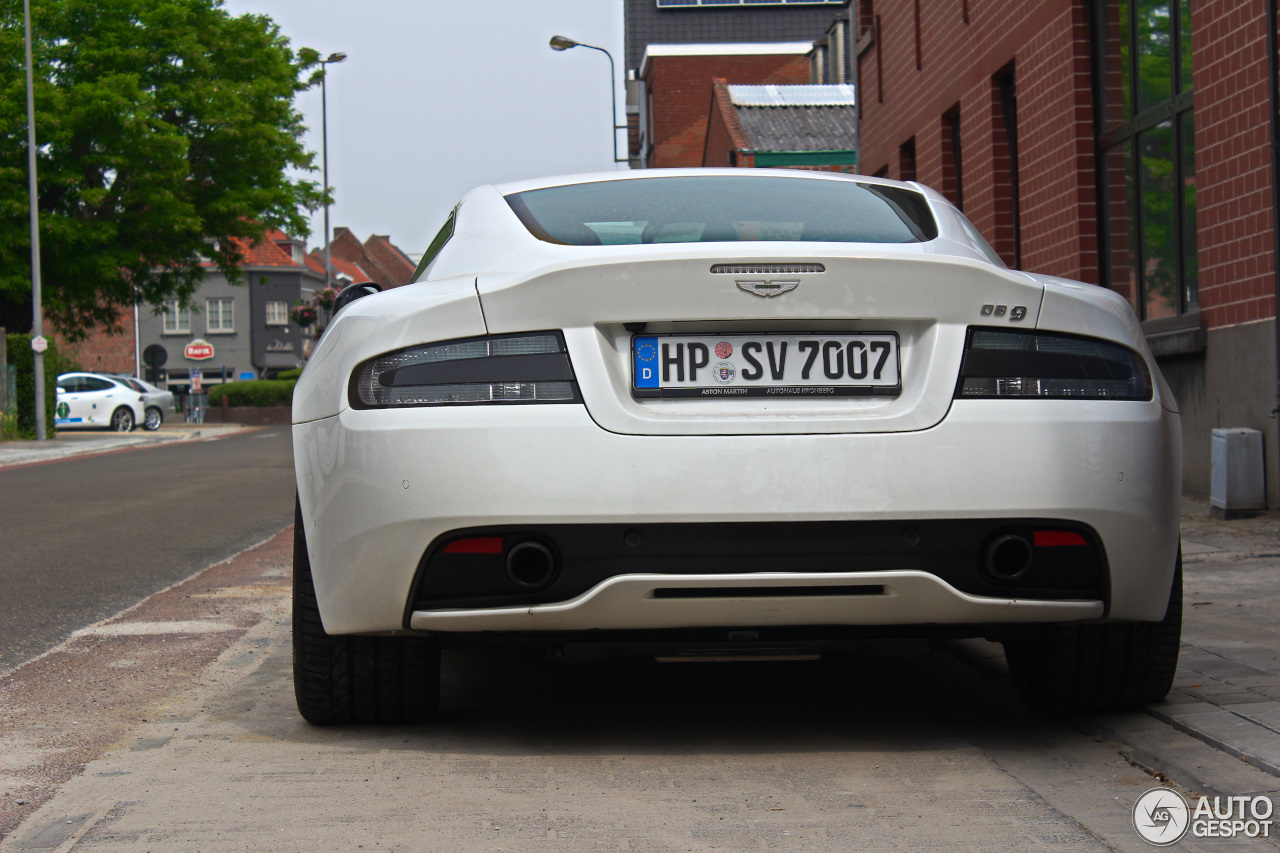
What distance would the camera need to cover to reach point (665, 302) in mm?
3443

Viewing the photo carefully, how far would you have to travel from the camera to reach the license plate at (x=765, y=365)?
3.46 metres

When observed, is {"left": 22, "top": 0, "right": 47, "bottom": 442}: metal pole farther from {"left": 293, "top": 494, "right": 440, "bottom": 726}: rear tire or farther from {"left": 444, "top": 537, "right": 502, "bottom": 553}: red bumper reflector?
{"left": 444, "top": 537, "right": 502, "bottom": 553}: red bumper reflector

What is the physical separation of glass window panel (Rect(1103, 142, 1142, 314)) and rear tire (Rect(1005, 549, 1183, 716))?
824 centimetres

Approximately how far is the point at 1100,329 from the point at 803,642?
1019 millimetres

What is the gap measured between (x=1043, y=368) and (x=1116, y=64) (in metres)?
9.40

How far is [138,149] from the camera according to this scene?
34.3 meters

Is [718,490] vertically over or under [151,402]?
under

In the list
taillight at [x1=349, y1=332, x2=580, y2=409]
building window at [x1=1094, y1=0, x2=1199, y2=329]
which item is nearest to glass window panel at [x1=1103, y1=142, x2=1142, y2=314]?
building window at [x1=1094, y1=0, x2=1199, y2=329]

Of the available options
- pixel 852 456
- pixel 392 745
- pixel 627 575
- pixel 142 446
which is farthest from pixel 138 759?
pixel 142 446


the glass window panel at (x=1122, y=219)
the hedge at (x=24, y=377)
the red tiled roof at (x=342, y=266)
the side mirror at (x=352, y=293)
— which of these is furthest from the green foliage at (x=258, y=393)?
the side mirror at (x=352, y=293)

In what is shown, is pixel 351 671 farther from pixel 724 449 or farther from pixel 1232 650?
pixel 1232 650

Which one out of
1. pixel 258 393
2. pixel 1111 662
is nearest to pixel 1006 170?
pixel 1111 662

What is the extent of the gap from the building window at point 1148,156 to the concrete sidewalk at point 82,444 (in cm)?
1645

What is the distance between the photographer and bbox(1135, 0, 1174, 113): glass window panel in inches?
430
